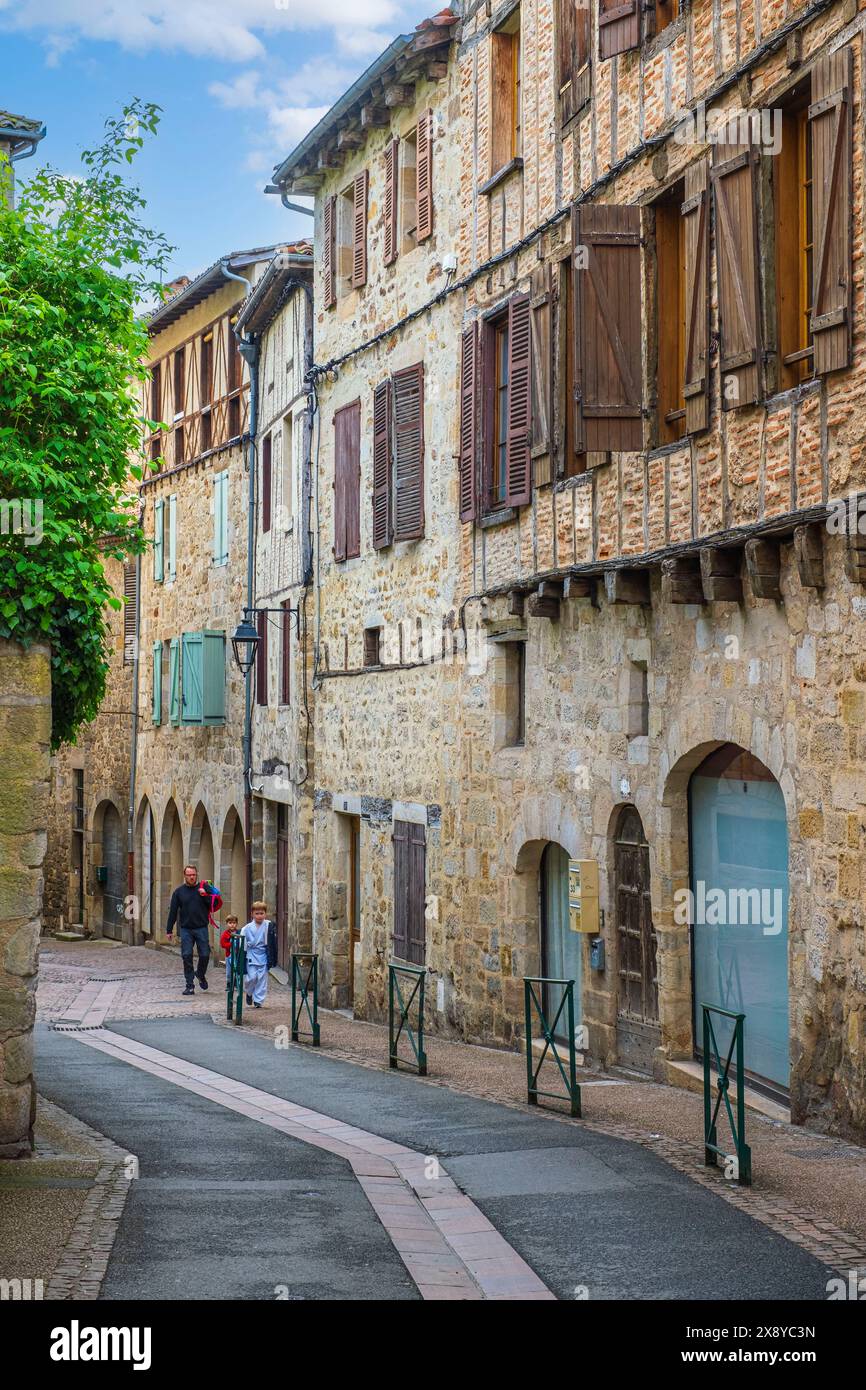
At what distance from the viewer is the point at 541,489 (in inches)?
523

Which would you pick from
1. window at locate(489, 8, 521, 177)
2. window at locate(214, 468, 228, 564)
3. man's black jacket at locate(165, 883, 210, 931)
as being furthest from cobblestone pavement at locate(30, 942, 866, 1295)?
window at locate(214, 468, 228, 564)

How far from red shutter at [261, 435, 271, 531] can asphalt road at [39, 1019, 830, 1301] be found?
42.3 feet

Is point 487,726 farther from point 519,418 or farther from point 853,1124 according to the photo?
point 853,1124

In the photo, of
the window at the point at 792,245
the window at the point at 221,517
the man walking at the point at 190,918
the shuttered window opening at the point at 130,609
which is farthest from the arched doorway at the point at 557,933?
the shuttered window opening at the point at 130,609

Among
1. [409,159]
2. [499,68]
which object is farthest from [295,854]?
[499,68]

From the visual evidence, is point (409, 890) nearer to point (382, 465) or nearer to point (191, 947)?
point (382, 465)

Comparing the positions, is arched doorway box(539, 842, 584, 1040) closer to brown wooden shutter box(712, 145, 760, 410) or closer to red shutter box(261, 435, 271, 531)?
brown wooden shutter box(712, 145, 760, 410)

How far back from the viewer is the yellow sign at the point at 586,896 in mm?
12500

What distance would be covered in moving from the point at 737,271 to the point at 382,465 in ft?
26.6

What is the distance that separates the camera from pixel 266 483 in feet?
78.4

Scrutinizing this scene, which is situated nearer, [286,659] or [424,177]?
[424,177]

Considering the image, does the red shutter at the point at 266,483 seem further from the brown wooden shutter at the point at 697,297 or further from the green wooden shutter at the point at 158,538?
the brown wooden shutter at the point at 697,297

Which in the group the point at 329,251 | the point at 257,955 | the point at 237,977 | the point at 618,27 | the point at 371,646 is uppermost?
the point at 329,251

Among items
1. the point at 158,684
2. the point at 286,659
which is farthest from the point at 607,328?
the point at 158,684
